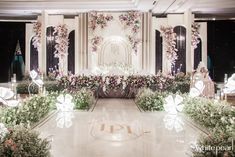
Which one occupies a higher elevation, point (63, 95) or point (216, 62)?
point (216, 62)

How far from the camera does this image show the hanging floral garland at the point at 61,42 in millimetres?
14281

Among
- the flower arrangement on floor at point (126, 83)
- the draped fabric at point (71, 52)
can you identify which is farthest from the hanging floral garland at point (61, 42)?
the flower arrangement on floor at point (126, 83)

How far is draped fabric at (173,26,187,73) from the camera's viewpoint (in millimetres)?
13992

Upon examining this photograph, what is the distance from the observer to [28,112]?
670cm

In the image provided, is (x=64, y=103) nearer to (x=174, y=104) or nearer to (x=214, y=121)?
(x=174, y=104)

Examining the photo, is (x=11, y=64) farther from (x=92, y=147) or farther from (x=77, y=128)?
(x=92, y=147)

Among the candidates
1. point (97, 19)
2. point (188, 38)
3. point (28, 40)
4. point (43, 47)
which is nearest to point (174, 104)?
point (188, 38)

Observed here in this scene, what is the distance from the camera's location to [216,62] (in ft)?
51.9

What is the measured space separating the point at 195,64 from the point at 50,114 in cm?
810

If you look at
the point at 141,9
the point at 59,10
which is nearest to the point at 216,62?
the point at 141,9

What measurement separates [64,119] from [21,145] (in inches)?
161

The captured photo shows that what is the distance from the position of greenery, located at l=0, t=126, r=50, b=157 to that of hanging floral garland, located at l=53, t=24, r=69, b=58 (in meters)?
9.98

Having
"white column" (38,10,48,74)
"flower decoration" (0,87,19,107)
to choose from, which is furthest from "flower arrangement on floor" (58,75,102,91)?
"flower decoration" (0,87,19,107)

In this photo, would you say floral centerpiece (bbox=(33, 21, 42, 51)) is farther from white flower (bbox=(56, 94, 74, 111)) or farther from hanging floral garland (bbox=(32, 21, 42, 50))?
white flower (bbox=(56, 94, 74, 111))
